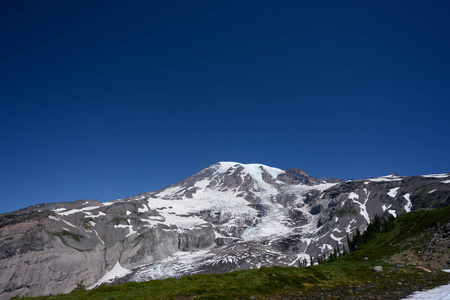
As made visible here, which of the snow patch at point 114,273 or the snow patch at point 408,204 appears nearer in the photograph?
the snow patch at point 114,273

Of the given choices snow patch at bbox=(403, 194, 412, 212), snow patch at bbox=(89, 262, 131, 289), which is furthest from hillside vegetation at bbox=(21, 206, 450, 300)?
snow patch at bbox=(403, 194, 412, 212)

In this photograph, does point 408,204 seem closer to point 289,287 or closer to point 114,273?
point 114,273

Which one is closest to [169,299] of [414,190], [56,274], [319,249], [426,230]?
[426,230]

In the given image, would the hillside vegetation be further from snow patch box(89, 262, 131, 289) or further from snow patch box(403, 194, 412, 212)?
snow patch box(403, 194, 412, 212)

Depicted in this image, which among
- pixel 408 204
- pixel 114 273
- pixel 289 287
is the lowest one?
pixel 114 273

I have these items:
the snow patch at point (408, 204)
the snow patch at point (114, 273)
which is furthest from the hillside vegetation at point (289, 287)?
the snow patch at point (408, 204)

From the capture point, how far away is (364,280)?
2016cm

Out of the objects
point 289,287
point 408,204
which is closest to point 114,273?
point 289,287

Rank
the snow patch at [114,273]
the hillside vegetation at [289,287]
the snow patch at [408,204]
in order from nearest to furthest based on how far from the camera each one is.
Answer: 1. the hillside vegetation at [289,287]
2. the snow patch at [114,273]
3. the snow patch at [408,204]

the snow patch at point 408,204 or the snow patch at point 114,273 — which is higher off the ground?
the snow patch at point 408,204

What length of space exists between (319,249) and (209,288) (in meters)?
181

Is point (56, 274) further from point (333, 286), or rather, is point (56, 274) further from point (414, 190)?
point (414, 190)

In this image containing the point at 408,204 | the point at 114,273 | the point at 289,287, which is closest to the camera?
the point at 289,287

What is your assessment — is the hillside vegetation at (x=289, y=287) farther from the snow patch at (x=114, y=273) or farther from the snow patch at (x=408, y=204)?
the snow patch at (x=408, y=204)
